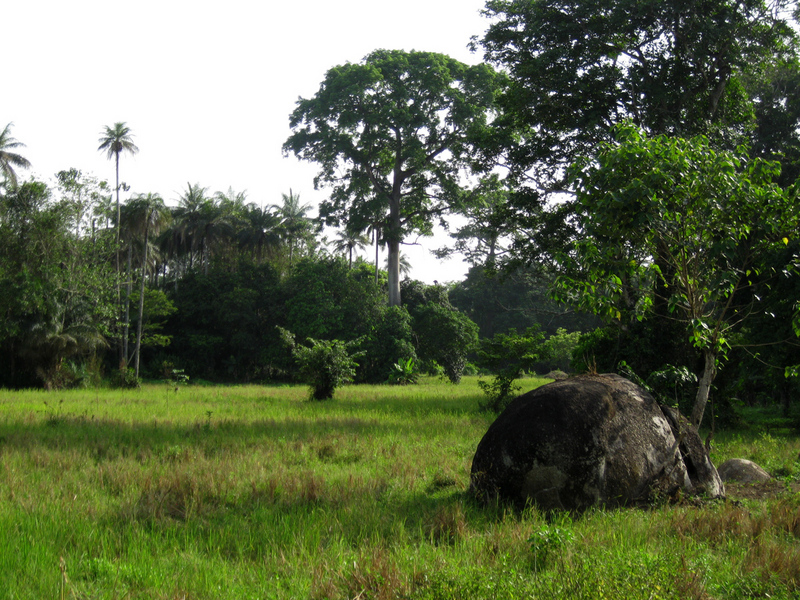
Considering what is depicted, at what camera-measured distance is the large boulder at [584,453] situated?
6.45 m

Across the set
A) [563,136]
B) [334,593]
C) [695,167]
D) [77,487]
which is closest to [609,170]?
[695,167]

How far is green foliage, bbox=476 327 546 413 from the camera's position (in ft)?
56.6

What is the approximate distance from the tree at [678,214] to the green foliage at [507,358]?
30.2 feet

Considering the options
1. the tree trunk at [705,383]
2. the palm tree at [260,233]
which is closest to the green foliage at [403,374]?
the palm tree at [260,233]

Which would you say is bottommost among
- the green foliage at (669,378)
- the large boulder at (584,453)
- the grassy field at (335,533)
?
the grassy field at (335,533)

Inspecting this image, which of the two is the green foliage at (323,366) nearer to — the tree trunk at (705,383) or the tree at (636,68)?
the tree at (636,68)

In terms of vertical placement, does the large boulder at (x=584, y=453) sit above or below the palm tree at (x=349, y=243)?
below

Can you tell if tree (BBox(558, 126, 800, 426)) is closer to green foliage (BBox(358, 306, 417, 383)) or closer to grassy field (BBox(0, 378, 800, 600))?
grassy field (BBox(0, 378, 800, 600))

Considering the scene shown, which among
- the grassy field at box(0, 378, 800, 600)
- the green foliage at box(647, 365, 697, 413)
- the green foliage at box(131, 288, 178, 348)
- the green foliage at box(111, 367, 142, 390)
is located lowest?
the green foliage at box(111, 367, 142, 390)

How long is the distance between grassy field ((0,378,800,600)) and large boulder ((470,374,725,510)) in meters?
0.29

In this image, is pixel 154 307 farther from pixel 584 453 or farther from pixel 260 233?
pixel 584 453

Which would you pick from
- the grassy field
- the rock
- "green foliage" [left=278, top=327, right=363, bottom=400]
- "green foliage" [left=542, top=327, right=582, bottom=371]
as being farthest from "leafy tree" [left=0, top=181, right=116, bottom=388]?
the rock

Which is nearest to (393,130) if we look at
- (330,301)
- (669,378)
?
(330,301)

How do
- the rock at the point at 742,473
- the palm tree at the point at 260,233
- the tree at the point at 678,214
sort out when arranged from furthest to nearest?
the palm tree at the point at 260,233
the rock at the point at 742,473
the tree at the point at 678,214
